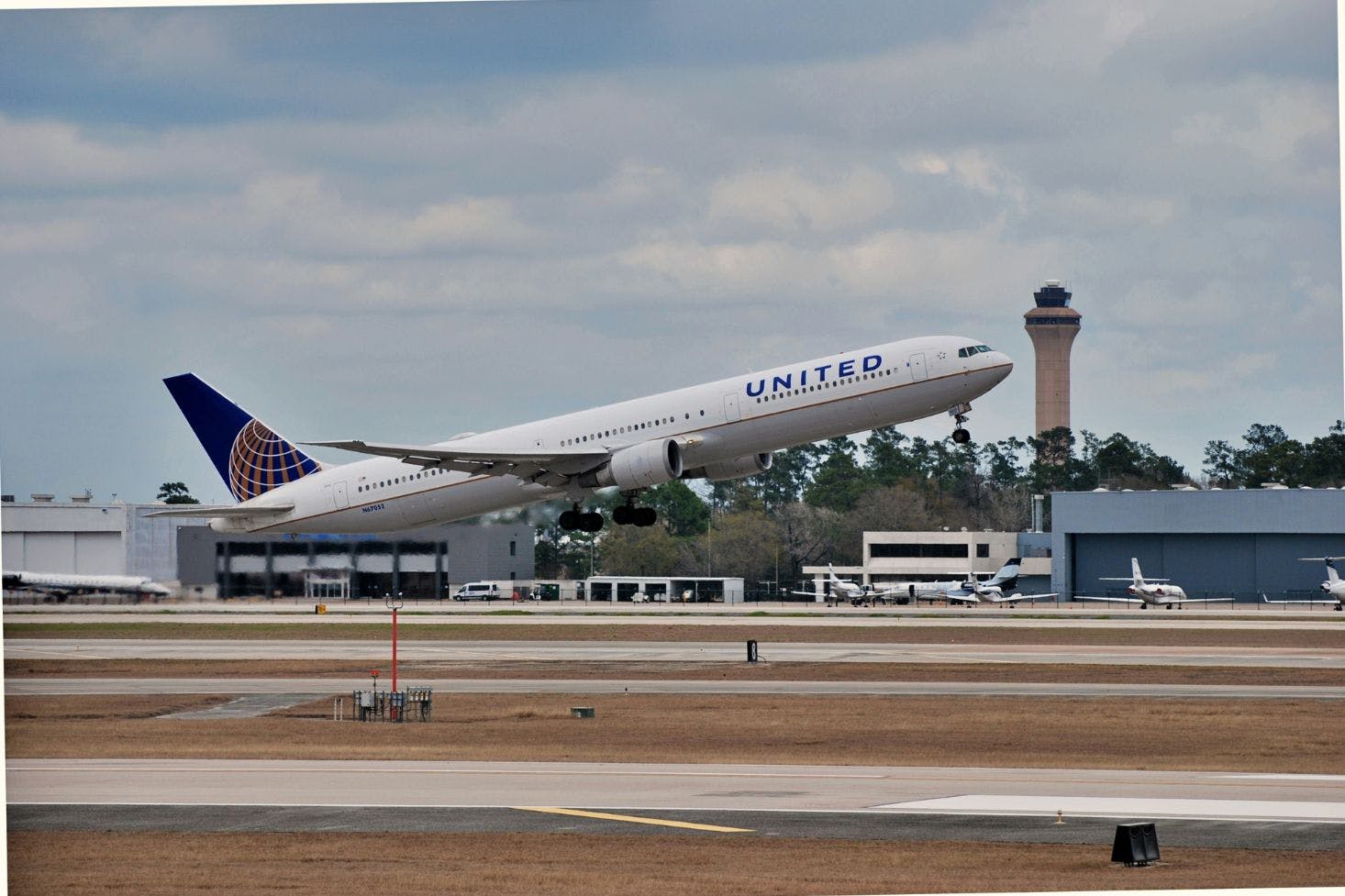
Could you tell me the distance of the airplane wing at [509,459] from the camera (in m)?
60.8

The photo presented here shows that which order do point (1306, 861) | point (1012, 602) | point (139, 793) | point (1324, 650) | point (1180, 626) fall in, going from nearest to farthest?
point (1306, 861)
point (139, 793)
point (1324, 650)
point (1180, 626)
point (1012, 602)

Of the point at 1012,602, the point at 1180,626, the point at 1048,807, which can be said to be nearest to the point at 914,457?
the point at 1012,602

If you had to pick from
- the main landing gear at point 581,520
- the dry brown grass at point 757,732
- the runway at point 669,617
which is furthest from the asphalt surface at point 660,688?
the runway at point 669,617

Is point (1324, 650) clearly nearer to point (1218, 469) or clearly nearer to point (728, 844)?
point (728, 844)

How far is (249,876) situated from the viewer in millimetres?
23500

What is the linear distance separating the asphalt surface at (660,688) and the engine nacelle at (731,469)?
9.83 metres

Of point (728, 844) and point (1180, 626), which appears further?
point (1180, 626)

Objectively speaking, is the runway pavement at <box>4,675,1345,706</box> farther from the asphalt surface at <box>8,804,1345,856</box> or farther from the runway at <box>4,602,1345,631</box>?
the runway at <box>4,602,1345,631</box>

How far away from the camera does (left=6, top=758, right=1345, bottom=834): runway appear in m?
28.4

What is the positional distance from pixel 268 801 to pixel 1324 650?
51538 millimetres

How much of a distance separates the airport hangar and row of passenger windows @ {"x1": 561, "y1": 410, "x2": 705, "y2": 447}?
1022cm

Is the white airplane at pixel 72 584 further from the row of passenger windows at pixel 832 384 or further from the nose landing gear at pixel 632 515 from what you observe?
the row of passenger windows at pixel 832 384

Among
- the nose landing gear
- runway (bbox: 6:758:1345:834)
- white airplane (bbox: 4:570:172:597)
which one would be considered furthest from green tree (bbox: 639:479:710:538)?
runway (bbox: 6:758:1345:834)

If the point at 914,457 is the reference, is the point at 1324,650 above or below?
below
